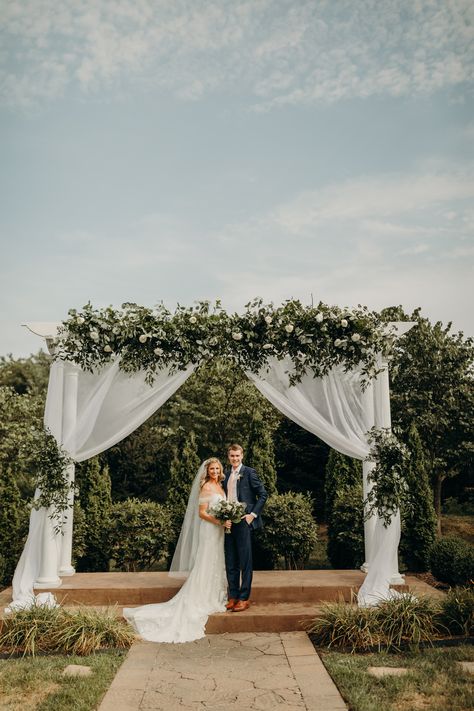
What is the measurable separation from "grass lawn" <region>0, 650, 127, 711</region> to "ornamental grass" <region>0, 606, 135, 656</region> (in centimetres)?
19

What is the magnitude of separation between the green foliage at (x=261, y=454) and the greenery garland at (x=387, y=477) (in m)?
3.92

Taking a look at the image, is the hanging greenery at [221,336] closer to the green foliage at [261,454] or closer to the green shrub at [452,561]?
the green shrub at [452,561]

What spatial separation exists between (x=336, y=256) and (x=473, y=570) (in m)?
6.45

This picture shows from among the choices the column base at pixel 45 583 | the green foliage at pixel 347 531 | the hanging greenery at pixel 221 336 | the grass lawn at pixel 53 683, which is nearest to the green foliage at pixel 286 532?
the green foliage at pixel 347 531

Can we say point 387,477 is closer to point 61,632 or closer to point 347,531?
point 347,531

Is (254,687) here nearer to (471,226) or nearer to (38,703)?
(38,703)

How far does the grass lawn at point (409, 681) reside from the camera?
3666 millimetres

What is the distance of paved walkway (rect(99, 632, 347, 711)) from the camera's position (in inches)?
149

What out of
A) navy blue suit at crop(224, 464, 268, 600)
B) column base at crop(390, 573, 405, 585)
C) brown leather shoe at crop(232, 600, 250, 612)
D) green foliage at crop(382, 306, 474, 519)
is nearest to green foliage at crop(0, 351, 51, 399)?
green foliage at crop(382, 306, 474, 519)

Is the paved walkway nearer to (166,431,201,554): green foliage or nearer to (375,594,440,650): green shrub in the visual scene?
(375,594,440,650): green shrub

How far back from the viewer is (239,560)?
237 inches

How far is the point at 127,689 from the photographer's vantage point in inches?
159

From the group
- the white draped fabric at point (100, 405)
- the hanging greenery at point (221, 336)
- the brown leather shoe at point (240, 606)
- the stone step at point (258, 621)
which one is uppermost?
the hanging greenery at point (221, 336)

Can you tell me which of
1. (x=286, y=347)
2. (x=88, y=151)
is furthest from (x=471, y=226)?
(x=88, y=151)
